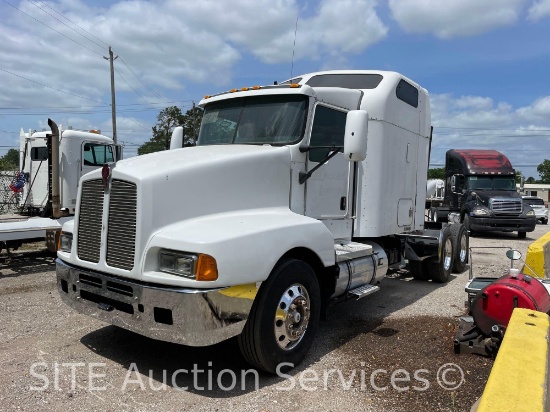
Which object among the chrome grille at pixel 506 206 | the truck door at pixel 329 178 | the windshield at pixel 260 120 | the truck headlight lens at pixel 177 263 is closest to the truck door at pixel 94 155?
the windshield at pixel 260 120

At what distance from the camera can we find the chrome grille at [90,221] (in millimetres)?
4137

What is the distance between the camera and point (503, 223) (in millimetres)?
17203

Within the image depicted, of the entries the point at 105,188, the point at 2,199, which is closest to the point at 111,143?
the point at 2,199

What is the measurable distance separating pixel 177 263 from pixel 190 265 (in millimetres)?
136

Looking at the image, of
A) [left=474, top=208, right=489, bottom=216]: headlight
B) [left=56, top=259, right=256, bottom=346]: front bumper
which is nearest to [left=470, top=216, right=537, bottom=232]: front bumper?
[left=474, top=208, right=489, bottom=216]: headlight

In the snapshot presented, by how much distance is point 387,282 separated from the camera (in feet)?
27.7

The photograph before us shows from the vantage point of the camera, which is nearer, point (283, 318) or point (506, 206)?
point (283, 318)

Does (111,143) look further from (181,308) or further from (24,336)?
(181,308)

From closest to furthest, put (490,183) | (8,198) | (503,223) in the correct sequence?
(8,198) < (503,223) < (490,183)

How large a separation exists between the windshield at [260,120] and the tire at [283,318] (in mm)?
1469

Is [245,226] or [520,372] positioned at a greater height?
[245,226]

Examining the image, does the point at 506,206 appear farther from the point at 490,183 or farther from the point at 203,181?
the point at 203,181

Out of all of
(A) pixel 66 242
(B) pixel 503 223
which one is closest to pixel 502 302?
(A) pixel 66 242

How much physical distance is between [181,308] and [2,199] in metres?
12.2
